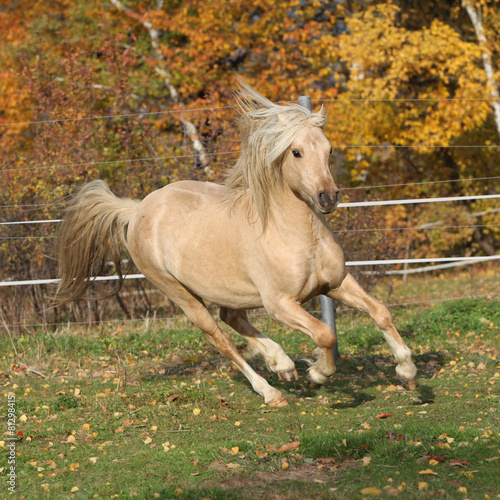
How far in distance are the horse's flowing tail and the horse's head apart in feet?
8.16

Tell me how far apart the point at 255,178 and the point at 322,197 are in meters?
0.83

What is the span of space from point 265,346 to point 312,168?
1891mm

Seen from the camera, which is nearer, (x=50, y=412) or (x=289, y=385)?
(x=50, y=412)

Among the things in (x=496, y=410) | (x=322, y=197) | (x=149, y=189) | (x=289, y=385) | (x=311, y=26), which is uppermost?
(x=311, y=26)

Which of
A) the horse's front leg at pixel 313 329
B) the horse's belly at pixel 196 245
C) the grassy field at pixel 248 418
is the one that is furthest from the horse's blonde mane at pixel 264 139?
the grassy field at pixel 248 418

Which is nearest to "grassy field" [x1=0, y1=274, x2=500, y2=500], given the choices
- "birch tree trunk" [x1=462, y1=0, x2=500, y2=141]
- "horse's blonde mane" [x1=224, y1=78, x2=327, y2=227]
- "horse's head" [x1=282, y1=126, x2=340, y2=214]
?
"horse's head" [x1=282, y1=126, x2=340, y2=214]

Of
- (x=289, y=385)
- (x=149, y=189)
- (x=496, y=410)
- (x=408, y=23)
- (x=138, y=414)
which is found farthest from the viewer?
(x=408, y=23)

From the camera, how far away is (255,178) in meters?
5.04

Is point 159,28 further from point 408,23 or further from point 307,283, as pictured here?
point 307,283

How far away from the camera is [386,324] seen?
16.1ft

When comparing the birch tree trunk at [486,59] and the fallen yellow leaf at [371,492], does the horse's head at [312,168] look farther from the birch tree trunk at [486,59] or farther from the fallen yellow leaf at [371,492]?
the birch tree trunk at [486,59]

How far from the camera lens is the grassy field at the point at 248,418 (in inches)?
147

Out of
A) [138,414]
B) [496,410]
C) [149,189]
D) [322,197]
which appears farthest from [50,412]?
[149,189]

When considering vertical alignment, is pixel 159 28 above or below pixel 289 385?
above
